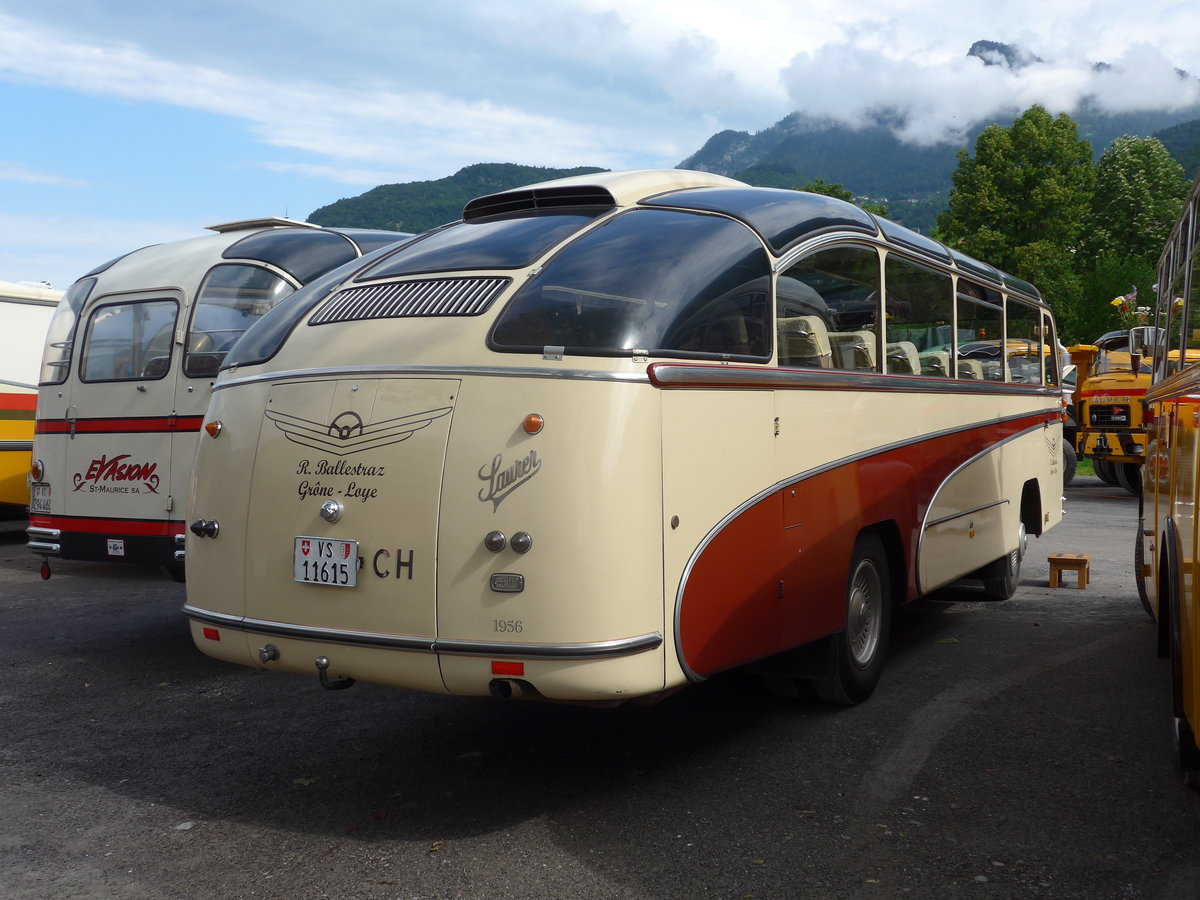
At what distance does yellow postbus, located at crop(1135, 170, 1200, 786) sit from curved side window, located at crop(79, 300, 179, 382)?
244 inches

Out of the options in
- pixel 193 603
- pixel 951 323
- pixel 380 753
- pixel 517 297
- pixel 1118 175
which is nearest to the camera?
pixel 517 297

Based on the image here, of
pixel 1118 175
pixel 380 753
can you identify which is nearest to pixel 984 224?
pixel 1118 175

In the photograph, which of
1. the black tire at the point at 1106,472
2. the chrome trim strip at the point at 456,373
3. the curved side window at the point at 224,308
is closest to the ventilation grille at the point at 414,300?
the chrome trim strip at the point at 456,373

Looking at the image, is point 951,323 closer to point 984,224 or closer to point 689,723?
point 689,723

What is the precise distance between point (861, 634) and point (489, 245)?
9.35 ft

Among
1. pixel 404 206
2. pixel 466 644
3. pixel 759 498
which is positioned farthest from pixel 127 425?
pixel 404 206

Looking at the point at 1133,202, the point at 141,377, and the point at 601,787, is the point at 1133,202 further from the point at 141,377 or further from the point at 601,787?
the point at 601,787

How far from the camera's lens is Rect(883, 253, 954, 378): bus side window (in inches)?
253

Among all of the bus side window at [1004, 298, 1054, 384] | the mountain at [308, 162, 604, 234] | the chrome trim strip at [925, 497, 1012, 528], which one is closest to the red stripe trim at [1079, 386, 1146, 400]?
the bus side window at [1004, 298, 1054, 384]

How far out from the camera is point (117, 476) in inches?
306

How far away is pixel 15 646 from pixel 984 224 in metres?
42.6

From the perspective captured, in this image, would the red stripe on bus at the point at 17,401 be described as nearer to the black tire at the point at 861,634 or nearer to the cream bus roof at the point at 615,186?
the cream bus roof at the point at 615,186

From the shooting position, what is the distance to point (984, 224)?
147 ft

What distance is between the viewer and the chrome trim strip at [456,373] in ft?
13.7
